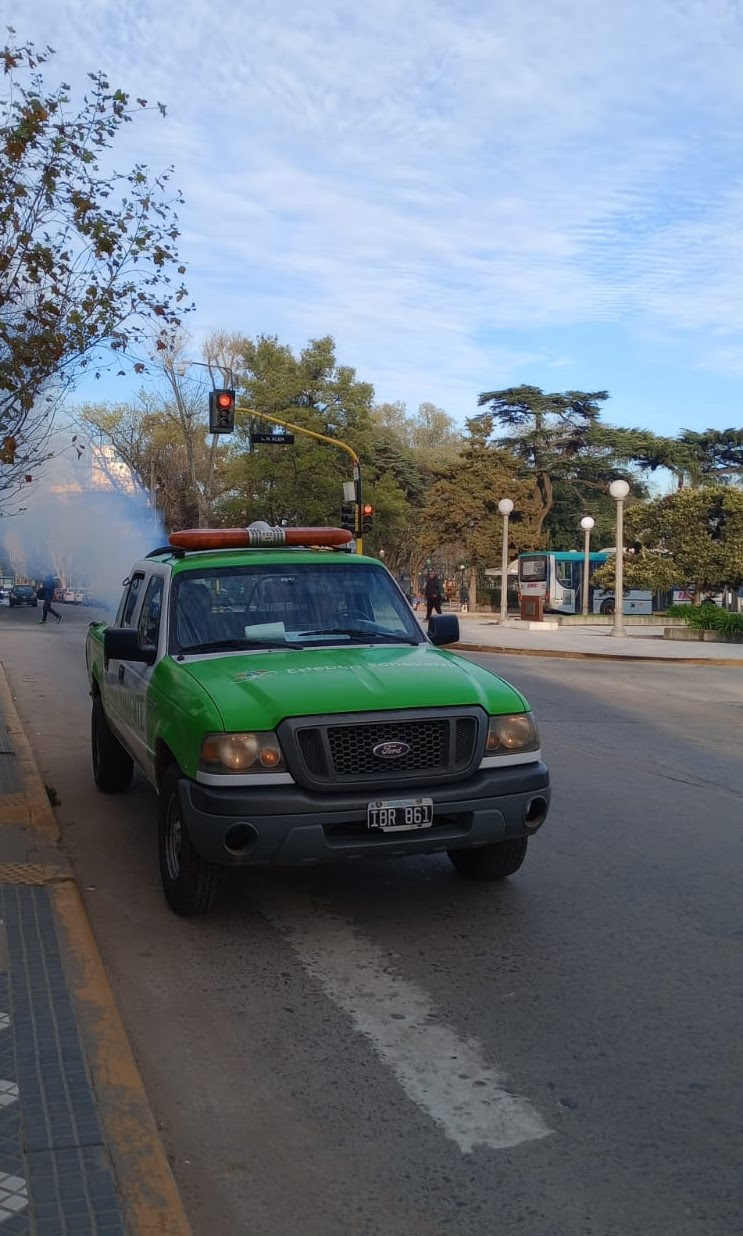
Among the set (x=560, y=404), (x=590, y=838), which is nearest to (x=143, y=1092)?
(x=590, y=838)

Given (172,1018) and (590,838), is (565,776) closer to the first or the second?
(590,838)

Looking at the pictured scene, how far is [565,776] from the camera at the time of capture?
9594 millimetres

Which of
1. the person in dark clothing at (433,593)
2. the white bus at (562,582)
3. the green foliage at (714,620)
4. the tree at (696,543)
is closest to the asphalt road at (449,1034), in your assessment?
the green foliage at (714,620)

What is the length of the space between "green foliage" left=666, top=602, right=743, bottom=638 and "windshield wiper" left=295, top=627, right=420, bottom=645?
25131 millimetres

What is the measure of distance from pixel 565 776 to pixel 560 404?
58.1 meters

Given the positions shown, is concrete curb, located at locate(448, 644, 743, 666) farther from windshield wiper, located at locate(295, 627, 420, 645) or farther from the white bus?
the white bus

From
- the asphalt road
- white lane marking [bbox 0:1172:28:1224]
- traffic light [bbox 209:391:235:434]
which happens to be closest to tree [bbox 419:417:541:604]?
traffic light [bbox 209:391:235:434]

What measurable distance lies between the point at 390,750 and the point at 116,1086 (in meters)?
1.92

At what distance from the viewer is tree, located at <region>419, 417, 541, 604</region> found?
60906 millimetres

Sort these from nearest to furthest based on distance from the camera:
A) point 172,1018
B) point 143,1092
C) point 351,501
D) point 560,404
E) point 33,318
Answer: point 143,1092 < point 172,1018 < point 33,318 < point 351,501 < point 560,404

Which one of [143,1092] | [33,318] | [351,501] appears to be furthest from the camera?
[351,501]

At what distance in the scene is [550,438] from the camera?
6656 cm

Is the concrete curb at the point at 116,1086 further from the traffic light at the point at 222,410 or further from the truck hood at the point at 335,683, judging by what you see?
the traffic light at the point at 222,410

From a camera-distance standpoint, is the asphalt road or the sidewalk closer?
the asphalt road
